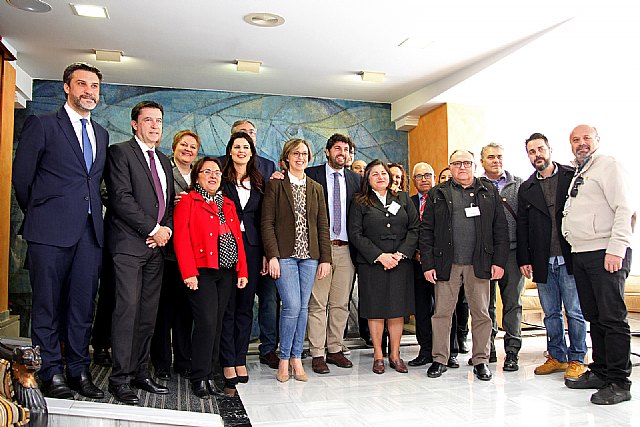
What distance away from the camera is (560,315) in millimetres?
4266

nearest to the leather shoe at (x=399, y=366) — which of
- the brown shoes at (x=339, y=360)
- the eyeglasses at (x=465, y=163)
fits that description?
the brown shoes at (x=339, y=360)

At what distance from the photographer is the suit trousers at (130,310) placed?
3227mm

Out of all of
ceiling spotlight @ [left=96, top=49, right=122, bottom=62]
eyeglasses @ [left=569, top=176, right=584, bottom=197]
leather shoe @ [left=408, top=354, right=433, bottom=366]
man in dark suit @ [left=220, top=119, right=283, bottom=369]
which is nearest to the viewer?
eyeglasses @ [left=569, top=176, right=584, bottom=197]

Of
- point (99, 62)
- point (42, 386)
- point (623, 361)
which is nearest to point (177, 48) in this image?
point (99, 62)

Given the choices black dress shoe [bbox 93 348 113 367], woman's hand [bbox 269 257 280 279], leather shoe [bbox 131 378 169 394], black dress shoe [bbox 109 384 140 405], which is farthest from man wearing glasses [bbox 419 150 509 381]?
black dress shoe [bbox 93 348 113 367]

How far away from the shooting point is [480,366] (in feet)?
13.5

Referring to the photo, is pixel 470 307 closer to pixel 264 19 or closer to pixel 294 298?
pixel 294 298

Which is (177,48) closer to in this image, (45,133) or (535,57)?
(45,133)

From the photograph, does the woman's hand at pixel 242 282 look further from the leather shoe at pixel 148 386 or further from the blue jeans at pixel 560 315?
the blue jeans at pixel 560 315

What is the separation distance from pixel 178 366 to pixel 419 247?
1.99m

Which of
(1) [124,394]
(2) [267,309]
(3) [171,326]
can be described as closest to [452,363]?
(2) [267,309]

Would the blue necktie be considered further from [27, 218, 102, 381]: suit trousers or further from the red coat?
the red coat

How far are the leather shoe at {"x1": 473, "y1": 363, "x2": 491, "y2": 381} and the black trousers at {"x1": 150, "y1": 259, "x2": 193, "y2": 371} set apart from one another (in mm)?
2075

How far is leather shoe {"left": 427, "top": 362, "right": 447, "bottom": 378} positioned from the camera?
417 centimetres
